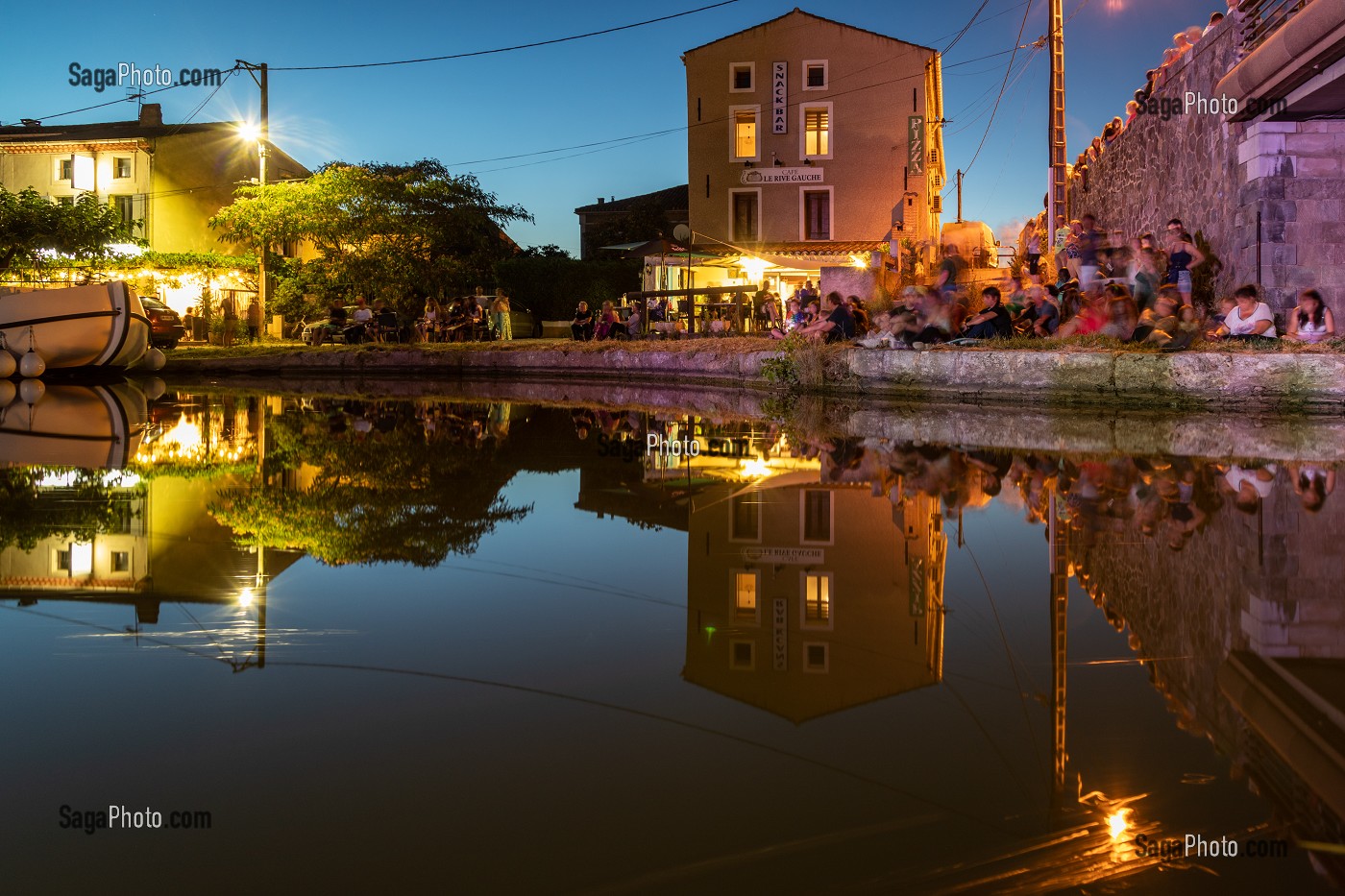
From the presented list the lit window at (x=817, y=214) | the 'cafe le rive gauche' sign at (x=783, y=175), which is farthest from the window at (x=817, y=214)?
the 'cafe le rive gauche' sign at (x=783, y=175)

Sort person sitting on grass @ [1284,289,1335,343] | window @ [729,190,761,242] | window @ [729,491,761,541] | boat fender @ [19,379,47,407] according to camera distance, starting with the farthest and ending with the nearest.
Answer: window @ [729,190,761,242] < boat fender @ [19,379,47,407] < person sitting on grass @ [1284,289,1335,343] < window @ [729,491,761,541]

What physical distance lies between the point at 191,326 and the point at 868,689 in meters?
28.7

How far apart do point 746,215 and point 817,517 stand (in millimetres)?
31020

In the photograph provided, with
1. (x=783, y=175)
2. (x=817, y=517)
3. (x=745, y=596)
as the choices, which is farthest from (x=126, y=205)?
(x=745, y=596)

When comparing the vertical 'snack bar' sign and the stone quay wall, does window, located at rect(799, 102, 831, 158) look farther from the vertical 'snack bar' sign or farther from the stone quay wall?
the stone quay wall

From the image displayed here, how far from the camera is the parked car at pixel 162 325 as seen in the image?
2389cm

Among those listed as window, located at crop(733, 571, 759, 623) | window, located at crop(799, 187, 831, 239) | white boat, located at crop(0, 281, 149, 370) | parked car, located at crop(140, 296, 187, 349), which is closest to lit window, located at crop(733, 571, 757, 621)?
window, located at crop(733, 571, 759, 623)

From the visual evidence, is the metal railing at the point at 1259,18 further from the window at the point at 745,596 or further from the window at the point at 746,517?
the window at the point at 745,596

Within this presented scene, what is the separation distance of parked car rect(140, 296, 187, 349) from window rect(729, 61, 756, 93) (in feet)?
58.9

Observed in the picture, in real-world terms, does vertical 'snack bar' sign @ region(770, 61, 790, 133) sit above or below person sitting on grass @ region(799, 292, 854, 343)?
above

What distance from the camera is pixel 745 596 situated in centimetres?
349

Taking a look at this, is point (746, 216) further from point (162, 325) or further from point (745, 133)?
point (162, 325)

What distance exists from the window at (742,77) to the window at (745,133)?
588 millimetres

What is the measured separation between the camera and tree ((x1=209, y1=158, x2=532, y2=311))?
29219 mm
